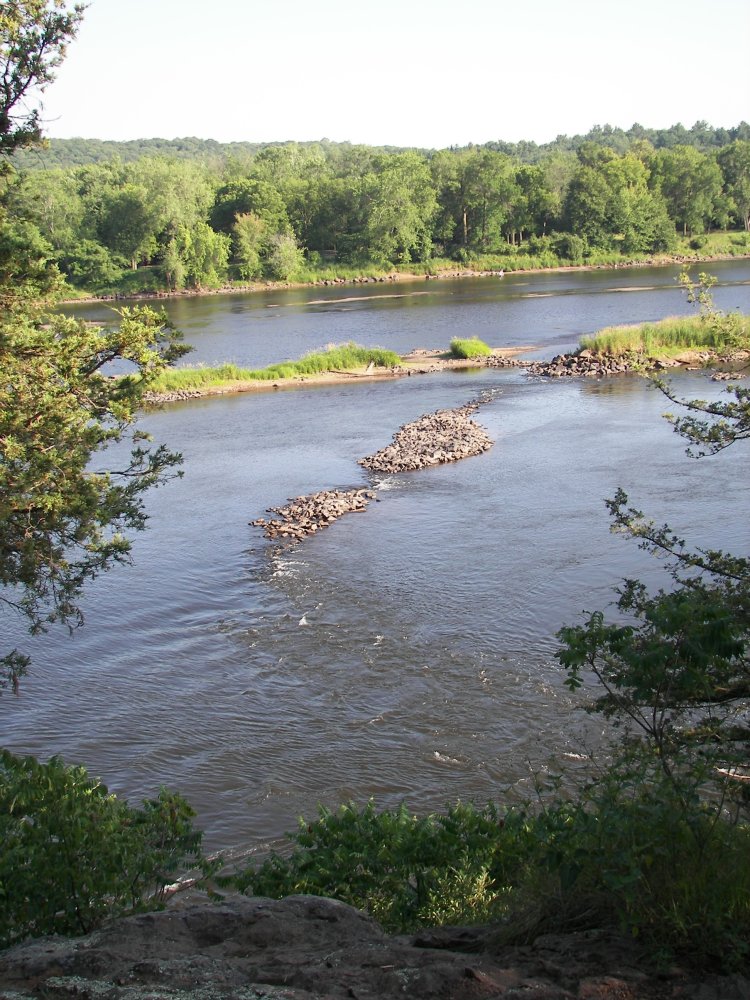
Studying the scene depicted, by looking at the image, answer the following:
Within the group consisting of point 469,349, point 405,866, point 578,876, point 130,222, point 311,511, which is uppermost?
point 130,222

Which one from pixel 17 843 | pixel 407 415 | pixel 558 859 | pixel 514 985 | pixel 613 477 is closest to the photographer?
pixel 514 985

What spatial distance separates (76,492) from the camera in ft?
40.2

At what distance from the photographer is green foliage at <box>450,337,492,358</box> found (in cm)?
5244

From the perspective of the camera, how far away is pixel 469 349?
52594 mm

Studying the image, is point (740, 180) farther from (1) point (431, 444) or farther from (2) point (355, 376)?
(1) point (431, 444)

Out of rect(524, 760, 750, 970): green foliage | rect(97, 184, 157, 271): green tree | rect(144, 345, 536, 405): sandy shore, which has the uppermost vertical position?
rect(97, 184, 157, 271): green tree

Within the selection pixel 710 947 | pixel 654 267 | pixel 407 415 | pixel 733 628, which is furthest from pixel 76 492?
pixel 654 267

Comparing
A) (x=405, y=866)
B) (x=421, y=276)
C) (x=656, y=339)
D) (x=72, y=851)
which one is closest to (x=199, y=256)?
(x=421, y=276)

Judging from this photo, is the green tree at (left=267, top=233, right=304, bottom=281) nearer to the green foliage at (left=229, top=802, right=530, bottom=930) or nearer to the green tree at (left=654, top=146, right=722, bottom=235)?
the green tree at (left=654, top=146, right=722, bottom=235)

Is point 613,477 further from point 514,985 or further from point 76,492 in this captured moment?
point 514,985

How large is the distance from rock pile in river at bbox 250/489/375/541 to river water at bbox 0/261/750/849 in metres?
0.51

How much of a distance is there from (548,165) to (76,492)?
126921mm

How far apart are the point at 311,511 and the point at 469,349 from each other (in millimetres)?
29939

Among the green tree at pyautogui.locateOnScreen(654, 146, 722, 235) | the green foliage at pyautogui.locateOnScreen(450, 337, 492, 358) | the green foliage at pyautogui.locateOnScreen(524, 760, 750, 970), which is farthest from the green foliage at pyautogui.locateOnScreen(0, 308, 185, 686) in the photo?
the green tree at pyautogui.locateOnScreen(654, 146, 722, 235)
